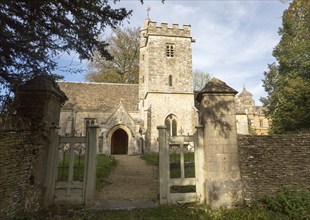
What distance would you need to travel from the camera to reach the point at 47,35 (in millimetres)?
5617

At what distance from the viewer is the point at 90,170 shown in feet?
21.0

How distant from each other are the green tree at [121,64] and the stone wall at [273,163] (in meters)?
27.7

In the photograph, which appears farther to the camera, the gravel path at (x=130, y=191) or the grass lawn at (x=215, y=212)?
the gravel path at (x=130, y=191)

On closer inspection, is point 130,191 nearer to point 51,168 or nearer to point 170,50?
point 51,168

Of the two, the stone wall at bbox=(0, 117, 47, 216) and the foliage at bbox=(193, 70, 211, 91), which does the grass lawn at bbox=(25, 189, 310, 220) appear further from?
the foliage at bbox=(193, 70, 211, 91)

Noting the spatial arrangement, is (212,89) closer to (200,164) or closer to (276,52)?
(200,164)

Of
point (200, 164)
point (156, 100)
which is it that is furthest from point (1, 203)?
point (156, 100)

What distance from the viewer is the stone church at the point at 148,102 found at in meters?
22.3

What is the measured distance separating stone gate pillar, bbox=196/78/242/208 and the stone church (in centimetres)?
1570

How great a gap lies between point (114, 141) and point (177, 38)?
1300 centimetres

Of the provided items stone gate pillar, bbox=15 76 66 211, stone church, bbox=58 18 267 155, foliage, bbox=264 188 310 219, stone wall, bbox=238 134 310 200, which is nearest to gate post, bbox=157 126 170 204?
stone wall, bbox=238 134 310 200

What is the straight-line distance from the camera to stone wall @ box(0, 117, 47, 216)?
4.55 meters

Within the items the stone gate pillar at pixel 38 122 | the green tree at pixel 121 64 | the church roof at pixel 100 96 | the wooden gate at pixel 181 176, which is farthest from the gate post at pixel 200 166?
the green tree at pixel 121 64

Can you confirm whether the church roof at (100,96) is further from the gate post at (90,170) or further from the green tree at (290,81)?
the gate post at (90,170)
